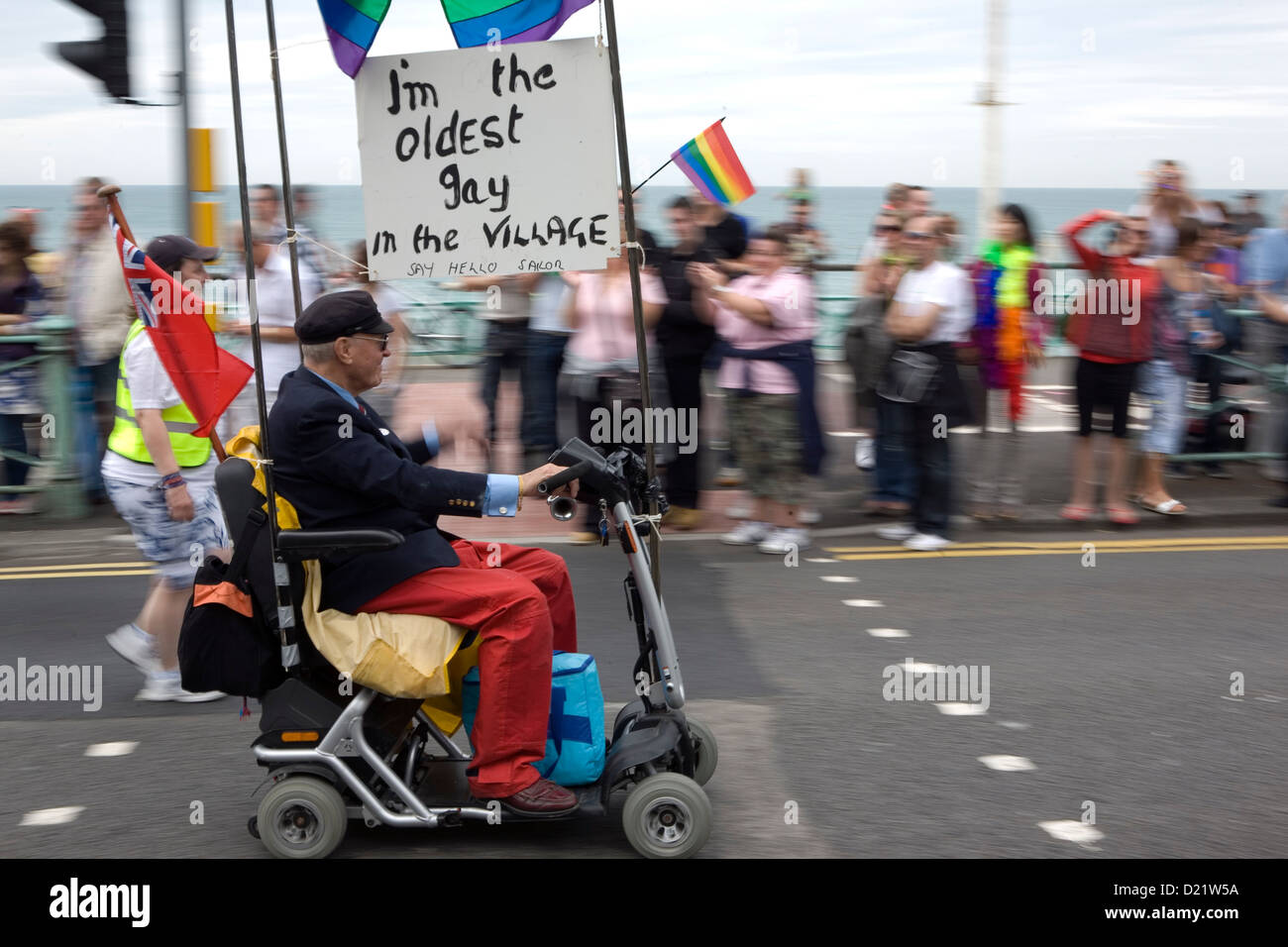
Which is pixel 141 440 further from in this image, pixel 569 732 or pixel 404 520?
pixel 569 732

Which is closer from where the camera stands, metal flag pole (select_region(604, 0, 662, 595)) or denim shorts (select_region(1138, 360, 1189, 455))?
metal flag pole (select_region(604, 0, 662, 595))

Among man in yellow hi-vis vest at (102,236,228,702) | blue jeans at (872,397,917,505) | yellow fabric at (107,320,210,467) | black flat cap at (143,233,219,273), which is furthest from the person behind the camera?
blue jeans at (872,397,917,505)

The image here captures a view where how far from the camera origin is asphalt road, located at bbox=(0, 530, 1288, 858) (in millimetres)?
4262

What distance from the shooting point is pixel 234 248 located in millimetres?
8570

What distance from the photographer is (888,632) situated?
651 centimetres

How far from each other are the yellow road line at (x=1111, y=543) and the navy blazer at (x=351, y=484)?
453 cm

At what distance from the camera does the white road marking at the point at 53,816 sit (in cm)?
444

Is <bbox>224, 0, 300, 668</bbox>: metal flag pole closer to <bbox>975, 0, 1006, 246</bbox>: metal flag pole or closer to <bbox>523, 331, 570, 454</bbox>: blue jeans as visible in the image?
<bbox>523, 331, 570, 454</bbox>: blue jeans

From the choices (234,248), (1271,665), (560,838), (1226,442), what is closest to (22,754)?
(560,838)

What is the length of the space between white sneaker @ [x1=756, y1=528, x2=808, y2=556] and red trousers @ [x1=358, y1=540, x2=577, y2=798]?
167 inches

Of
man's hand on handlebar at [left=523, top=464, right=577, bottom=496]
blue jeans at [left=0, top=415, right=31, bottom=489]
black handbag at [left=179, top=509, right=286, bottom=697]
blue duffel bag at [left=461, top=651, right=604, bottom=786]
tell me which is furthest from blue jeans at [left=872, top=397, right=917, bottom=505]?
blue jeans at [left=0, top=415, right=31, bottom=489]

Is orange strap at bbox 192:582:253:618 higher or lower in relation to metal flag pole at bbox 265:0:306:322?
lower

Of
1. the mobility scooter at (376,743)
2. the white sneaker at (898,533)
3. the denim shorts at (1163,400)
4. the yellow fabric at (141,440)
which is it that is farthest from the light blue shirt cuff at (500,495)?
the denim shorts at (1163,400)

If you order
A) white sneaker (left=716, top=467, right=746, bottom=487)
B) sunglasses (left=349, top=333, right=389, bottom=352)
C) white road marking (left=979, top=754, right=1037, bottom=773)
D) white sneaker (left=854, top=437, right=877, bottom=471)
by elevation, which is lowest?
white road marking (left=979, top=754, right=1037, bottom=773)
